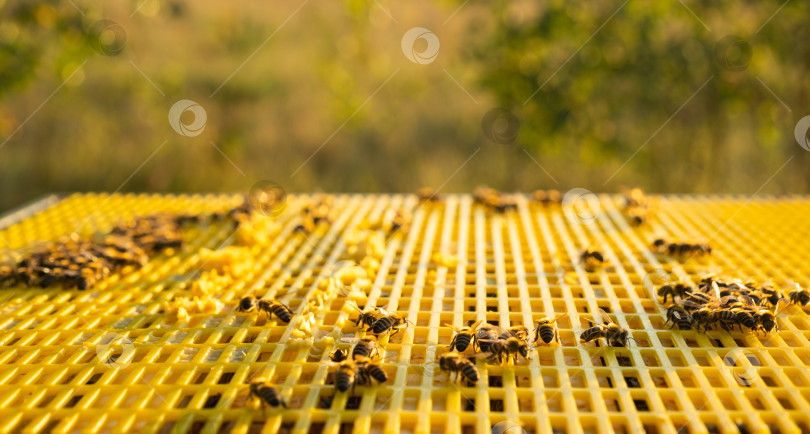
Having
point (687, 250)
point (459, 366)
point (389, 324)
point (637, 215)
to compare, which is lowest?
point (459, 366)

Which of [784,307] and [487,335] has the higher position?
[784,307]

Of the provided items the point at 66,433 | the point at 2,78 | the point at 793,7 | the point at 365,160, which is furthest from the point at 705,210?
the point at 365,160

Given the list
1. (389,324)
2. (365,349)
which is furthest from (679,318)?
(365,349)

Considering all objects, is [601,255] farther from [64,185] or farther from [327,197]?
[64,185]

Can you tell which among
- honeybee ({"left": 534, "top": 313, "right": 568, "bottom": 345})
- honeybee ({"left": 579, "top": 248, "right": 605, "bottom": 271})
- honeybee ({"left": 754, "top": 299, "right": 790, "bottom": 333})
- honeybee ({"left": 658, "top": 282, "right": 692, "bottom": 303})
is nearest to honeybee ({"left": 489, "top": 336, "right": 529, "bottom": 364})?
honeybee ({"left": 534, "top": 313, "right": 568, "bottom": 345})

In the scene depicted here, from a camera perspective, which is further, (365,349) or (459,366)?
(365,349)

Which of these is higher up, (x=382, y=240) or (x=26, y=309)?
(x=382, y=240)

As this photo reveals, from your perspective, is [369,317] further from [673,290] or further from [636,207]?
[636,207]
